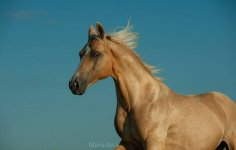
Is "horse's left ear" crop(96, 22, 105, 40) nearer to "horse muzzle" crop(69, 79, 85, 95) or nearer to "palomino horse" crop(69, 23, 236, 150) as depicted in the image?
"palomino horse" crop(69, 23, 236, 150)

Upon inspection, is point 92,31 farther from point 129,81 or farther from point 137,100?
point 137,100

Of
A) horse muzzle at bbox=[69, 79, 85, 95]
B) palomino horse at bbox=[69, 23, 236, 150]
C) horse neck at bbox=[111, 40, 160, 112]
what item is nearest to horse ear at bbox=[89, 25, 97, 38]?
palomino horse at bbox=[69, 23, 236, 150]

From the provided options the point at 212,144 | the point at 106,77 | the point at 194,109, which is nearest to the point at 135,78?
the point at 106,77

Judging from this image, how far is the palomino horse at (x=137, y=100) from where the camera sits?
9.04m

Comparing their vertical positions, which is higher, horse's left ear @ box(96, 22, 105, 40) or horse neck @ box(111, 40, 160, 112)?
horse's left ear @ box(96, 22, 105, 40)

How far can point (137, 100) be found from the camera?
926cm

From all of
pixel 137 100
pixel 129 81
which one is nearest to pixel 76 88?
pixel 129 81

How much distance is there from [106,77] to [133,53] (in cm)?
68

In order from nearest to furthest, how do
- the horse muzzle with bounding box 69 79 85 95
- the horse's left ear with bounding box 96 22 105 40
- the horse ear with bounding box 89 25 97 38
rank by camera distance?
the horse muzzle with bounding box 69 79 85 95 → the horse's left ear with bounding box 96 22 105 40 → the horse ear with bounding box 89 25 97 38

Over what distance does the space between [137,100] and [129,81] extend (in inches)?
13.3

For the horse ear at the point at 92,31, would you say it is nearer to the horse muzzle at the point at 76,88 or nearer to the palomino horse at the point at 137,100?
the palomino horse at the point at 137,100

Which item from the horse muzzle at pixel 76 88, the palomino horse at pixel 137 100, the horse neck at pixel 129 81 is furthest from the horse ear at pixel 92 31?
the horse muzzle at pixel 76 88

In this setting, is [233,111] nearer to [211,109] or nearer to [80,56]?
[211,109]

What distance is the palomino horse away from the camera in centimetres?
904
